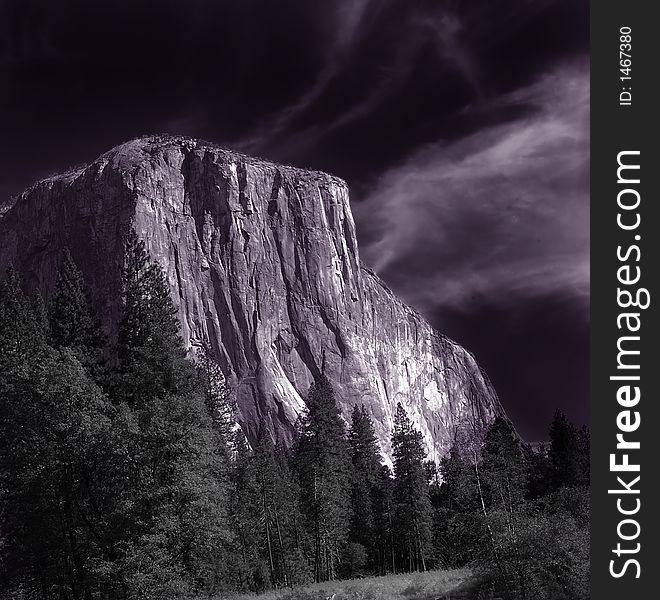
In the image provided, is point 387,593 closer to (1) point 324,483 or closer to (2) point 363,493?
(1) point 324,483

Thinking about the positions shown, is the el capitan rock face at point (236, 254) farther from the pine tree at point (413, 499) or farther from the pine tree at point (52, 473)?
the pine tree at point (52, 473)

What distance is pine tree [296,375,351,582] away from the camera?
153 feet

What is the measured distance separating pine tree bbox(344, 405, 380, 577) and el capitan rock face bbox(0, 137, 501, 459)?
8223cm

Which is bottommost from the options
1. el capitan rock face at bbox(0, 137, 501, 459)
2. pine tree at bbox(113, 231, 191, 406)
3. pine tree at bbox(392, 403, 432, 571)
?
pine tree at bbox(392, 403, 432, 571)

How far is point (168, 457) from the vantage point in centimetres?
2342

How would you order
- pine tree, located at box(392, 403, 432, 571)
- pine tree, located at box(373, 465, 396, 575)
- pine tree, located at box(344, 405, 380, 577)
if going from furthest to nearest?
pine tree, located at box(344, 405, 380, 577) < pine tree, located at box(373, 465, 396, 575) < pine tree, located at box(392, 403, 432, 571)

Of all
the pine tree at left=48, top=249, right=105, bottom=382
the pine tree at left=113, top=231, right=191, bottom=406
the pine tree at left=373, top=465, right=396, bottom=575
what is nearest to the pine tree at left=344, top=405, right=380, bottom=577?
the pine tree at left=373, top=465, right=396, bottom=575

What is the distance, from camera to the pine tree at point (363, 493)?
64.1m

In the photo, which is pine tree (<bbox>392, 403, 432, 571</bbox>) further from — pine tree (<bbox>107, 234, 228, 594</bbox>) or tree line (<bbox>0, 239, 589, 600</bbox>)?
pine tree (<bbox>107, 234, 228, 594</bbox>)

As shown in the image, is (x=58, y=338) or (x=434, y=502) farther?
(x=434, y=502)

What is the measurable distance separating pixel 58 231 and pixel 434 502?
125 m

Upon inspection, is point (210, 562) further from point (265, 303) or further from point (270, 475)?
point (265, 303)

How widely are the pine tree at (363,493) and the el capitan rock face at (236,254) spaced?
8223cm

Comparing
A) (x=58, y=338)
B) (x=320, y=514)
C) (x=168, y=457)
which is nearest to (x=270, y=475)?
(x=320, y=514)
